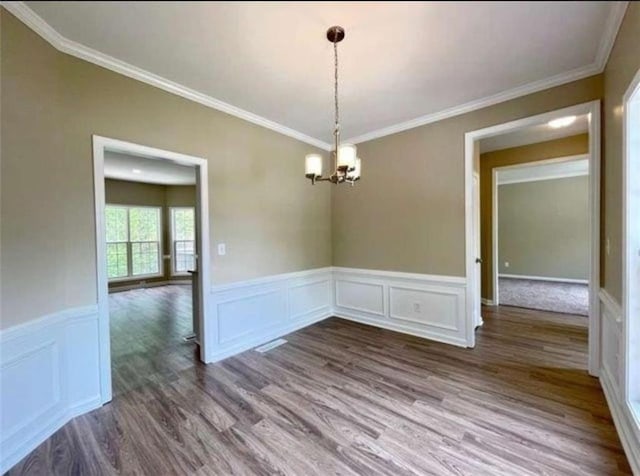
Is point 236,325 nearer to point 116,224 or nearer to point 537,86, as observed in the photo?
point 537,86

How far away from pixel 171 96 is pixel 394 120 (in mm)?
2484

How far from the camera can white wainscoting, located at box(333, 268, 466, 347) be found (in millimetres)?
3270

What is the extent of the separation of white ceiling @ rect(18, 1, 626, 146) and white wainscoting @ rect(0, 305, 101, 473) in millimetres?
1908

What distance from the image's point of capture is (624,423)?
1711mm

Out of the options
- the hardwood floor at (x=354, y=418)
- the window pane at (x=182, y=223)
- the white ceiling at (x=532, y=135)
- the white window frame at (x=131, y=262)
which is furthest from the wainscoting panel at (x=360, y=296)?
the white window frame at (x=131, y=262)

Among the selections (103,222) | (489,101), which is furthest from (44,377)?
(489,101)

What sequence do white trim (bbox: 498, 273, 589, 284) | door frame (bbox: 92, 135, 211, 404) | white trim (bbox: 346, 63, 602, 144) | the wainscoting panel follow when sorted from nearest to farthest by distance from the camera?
door frame (bbox: 92, 135, 211, 404), white trim (bbox: 346, 63, 602, 144), the wainscoting panel, white trim (bbox: 498, 273, 589, 284)

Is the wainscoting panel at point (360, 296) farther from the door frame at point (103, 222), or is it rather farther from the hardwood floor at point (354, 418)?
the door frame at point (103, 222)

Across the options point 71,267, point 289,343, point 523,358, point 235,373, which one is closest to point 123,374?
point 235,373

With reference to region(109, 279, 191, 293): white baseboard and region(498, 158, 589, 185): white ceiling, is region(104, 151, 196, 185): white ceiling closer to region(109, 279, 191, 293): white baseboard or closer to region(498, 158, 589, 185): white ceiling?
region(109, 279, 191, 293): white baseboard

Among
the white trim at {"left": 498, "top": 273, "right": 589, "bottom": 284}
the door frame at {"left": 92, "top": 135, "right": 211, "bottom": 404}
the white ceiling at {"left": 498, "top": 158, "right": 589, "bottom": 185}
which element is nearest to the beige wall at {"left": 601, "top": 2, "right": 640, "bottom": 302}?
the door frame at {"left": 92, "top": 135, "right": 211, "bottom": 404}

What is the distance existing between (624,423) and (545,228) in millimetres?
6933

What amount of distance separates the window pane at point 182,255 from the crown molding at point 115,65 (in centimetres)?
555

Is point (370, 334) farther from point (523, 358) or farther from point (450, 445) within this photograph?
point (450, 445)
